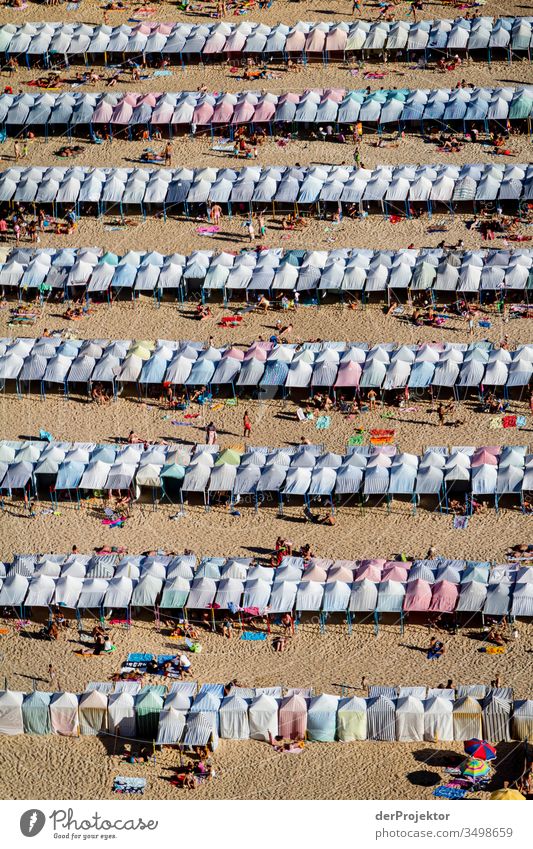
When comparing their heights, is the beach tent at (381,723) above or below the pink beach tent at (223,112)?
below

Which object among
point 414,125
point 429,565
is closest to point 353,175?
point 414,125

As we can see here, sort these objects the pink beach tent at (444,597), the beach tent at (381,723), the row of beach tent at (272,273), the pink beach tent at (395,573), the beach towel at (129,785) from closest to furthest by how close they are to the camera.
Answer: the beach towel at (129,785), the beach tent at (381,723), the pink beach tent at (444,597), the pink beach tent at (395,573), the row of beach tent at (272,273)

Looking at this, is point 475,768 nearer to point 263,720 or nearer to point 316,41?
point 263,720

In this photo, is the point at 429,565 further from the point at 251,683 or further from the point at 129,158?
the point at 129,158

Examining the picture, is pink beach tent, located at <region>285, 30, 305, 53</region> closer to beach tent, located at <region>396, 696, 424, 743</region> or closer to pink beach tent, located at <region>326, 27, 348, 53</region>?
pink beach tent, located at <region>326, 27, 348, 53</region>

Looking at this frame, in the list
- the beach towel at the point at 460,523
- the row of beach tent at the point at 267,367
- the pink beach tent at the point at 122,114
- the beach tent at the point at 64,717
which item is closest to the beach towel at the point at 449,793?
the beach tent at the point at 64,717

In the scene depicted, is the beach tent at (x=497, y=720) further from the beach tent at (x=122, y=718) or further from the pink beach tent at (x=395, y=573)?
the beach tent at (x=122, y=718)

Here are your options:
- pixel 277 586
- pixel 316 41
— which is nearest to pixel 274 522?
pixel 277 586
